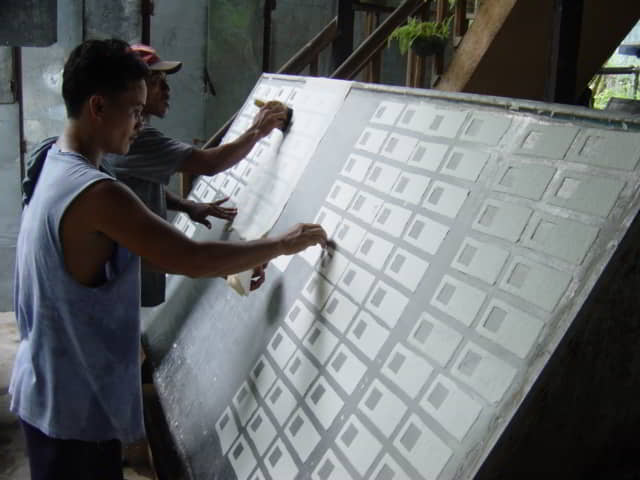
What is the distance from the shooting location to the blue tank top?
1.71 metres

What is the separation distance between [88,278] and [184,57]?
252 inches

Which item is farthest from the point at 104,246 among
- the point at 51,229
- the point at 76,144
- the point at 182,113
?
the point at 182,113

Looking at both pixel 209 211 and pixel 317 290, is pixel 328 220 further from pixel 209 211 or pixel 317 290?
pixel 209 211

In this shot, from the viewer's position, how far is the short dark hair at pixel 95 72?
1.74m

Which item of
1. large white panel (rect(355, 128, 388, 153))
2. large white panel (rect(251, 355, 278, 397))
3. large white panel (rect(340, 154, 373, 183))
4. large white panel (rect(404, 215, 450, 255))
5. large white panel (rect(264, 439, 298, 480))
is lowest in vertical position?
large white panel (rect(264, 439, 298, 480))

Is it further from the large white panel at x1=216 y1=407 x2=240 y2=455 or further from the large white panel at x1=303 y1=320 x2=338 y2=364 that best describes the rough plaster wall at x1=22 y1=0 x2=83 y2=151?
the large white panel at x1=303 y1=320 x2=338 y2=364

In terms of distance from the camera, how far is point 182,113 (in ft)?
25.7

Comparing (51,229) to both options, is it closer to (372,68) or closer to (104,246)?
(104,246)

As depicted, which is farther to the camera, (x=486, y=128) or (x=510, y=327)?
(x=486, y=128)

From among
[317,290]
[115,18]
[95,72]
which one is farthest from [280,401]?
[115,18]

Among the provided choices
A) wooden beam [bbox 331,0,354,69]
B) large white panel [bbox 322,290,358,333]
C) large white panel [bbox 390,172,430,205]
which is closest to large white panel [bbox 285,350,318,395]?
large white panel [bbox 322,290,358,333]

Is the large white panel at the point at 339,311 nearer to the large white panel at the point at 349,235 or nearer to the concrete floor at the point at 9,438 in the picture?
the large white panel at the point at 349,235

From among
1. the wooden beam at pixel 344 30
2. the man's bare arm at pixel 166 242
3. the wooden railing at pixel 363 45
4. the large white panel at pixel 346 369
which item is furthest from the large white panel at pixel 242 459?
the wooden beam at pixel 344 30

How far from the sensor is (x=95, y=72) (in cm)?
174
